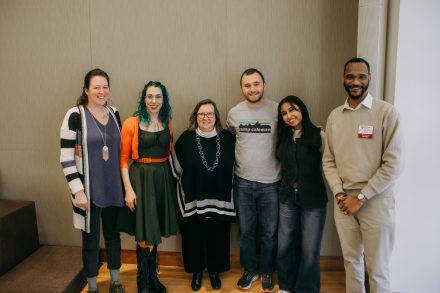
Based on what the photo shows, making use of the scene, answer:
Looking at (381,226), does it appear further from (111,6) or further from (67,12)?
(67,12)

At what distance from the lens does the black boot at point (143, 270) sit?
2658mm

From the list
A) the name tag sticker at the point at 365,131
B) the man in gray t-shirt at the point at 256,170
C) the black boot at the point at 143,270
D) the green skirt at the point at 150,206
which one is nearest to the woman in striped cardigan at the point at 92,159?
the green skirt at the point at 150,206

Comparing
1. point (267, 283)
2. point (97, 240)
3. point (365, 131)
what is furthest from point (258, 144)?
point (97, 240)

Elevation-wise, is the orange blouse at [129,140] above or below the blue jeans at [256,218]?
above

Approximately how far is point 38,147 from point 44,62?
80 centimetres

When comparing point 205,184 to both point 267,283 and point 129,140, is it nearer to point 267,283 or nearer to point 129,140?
point 129,140

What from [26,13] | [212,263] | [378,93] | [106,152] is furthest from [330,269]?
[26,13]

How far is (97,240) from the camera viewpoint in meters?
2.54

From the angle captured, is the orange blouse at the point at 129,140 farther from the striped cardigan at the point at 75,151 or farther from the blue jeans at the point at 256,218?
the blue jeans at the point at 256,218

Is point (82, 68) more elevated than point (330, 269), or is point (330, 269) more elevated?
point (82, 68)

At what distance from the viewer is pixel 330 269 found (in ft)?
10.2

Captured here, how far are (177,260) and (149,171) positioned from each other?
3.72 feet

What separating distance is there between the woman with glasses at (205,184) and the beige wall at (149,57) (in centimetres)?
41

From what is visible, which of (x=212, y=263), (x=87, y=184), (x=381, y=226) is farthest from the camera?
(x=212, y=263)
